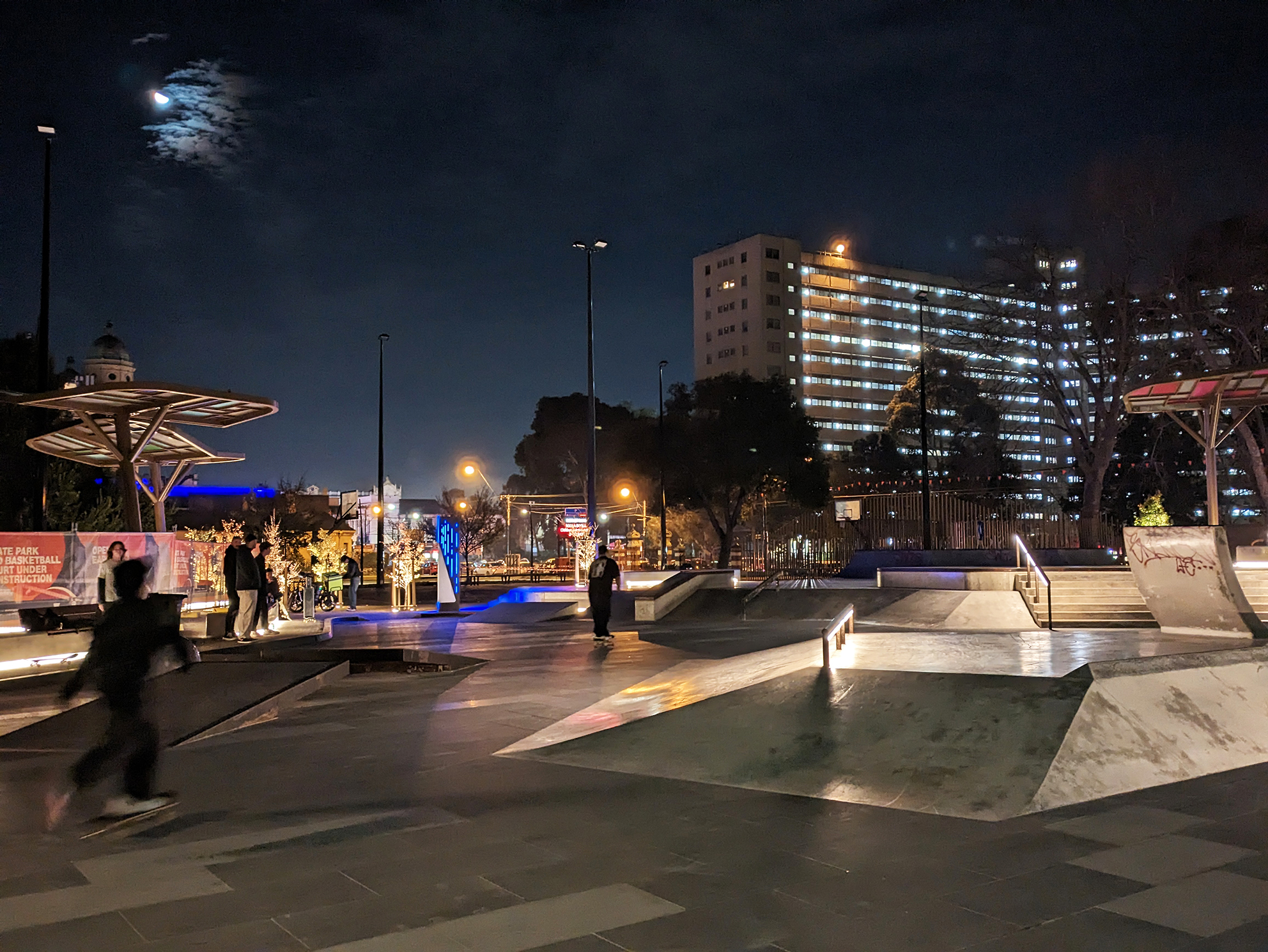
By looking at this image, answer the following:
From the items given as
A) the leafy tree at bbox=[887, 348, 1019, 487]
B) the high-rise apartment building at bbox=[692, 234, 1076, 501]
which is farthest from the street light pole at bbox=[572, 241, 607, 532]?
the high-rise apartment building at bbox=[692, 234, 1076, 501]

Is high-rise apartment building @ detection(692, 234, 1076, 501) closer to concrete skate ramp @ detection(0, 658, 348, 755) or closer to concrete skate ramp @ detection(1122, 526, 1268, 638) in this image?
concrete skate ramp @ detection(1122, 526, 1268, 638)

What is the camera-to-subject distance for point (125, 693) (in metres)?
6.20

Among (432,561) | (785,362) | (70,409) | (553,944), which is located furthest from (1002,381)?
(785,362)

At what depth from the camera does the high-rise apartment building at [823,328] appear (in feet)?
333

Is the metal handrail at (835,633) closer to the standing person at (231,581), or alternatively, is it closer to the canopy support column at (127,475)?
the standing person at (231,581)

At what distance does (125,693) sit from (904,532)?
28.1 m

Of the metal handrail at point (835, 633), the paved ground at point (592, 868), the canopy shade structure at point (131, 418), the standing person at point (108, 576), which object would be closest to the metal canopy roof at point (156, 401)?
the canopy shade structure at point (131, 418)

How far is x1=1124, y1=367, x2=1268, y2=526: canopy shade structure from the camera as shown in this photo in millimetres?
Result: 15109

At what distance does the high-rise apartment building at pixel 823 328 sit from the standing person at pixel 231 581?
8691 cm

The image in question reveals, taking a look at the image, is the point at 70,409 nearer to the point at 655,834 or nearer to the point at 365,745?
the point at 365,745

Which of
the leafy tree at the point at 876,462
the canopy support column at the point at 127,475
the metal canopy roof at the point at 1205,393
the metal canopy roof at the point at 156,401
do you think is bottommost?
the canopy support column at the point at 127,475

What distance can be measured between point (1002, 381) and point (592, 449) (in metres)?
20.2

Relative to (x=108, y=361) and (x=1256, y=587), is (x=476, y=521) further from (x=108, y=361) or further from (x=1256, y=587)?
(x=1256, y=587)

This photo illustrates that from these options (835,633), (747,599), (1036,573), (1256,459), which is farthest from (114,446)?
(1256,459)
